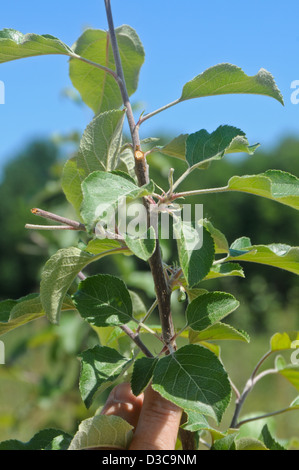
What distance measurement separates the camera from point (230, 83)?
69 cm

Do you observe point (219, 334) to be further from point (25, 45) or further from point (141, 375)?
point (25, 45)

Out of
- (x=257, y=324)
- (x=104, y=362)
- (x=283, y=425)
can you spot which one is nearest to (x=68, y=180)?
(x=104, y=362)

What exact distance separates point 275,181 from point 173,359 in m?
0.25

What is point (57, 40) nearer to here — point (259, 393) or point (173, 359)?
point (173, 359)

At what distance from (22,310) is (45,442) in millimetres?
207

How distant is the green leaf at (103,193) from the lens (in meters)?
0.50

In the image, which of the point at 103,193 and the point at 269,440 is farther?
the point at 269,440

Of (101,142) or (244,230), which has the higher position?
(101,142)

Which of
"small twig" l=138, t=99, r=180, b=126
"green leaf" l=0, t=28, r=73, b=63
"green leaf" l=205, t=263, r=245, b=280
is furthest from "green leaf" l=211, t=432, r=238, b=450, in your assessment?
"green leaf" l=0, t=28, r=73, b=63

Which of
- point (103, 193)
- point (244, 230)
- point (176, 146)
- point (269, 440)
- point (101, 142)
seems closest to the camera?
point (103, 193)

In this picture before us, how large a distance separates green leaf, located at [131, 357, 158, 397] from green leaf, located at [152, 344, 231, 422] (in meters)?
0.02

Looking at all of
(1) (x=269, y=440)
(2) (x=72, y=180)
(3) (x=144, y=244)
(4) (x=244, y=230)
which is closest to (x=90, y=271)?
(1) (x=269, y=440)

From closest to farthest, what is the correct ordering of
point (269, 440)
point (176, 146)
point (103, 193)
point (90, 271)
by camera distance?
point (103, 193) → point (176, 146) → point (269, 440) → point (90, 271)

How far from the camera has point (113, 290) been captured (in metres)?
0.68
